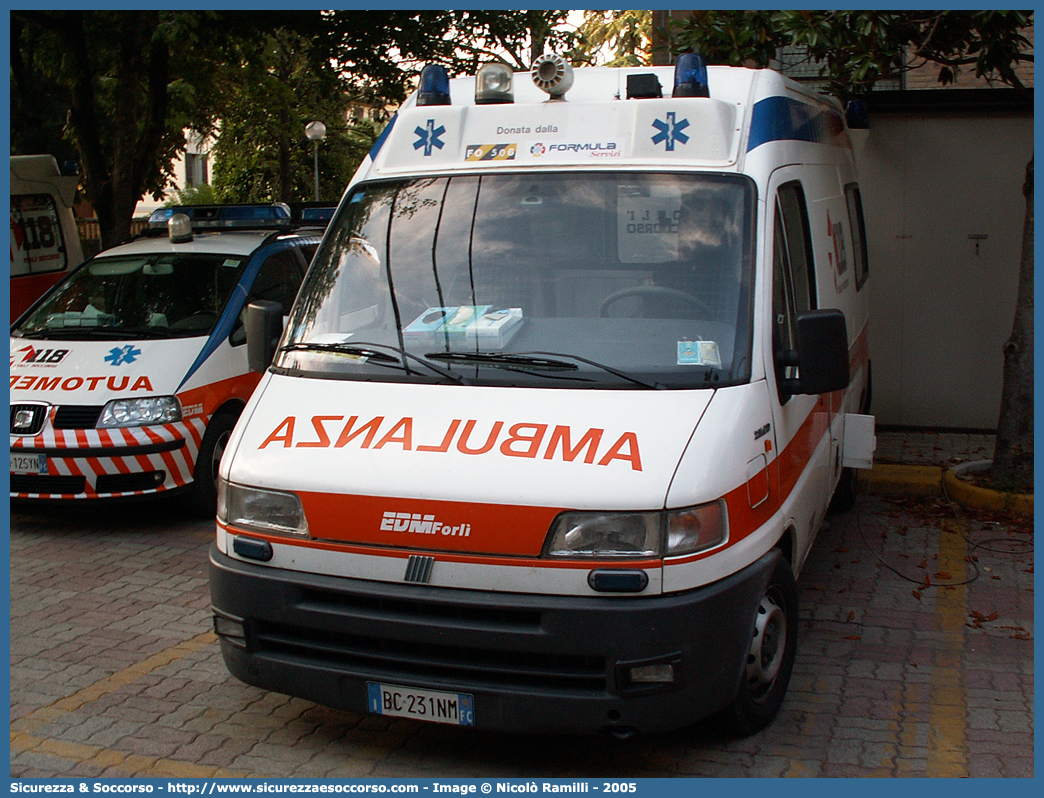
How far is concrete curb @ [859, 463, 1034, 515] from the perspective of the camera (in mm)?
7902

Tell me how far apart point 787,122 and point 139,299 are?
517 centimetres

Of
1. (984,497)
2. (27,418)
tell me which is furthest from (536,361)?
(984,497)

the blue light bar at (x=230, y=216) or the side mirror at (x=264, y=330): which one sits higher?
the blue light bar at (x=230, y=216)

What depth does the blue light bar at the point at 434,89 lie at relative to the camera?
534 centimetres

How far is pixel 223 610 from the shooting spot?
4.30 metres

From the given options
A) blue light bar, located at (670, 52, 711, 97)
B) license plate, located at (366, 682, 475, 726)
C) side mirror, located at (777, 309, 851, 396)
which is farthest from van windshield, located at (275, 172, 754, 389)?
license plate, located at (366, 682, 475, 726)

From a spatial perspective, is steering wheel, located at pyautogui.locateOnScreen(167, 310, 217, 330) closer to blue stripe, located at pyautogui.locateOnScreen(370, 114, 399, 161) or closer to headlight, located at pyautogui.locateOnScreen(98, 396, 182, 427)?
headlight, located at pyautogui.locateOnScreen(98, 396, 182, 427)

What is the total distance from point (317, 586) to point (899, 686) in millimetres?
2750

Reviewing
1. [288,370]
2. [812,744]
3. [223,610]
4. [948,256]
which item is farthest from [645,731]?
[948,256]

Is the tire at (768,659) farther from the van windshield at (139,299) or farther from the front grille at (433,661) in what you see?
the van windshield at (139,299)

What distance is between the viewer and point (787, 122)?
17.7ft

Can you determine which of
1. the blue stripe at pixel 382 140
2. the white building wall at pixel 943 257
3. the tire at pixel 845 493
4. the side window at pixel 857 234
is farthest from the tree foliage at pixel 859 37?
the blue stripe at pixel 382 140

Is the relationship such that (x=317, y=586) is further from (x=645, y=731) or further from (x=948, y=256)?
(x=948, y=256)

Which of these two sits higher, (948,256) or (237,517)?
(948,256)
